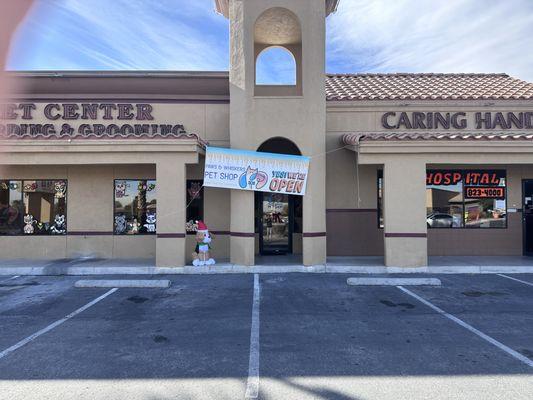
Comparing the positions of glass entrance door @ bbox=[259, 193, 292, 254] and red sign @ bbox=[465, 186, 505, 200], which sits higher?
red sign @ bbox=[465, 186, 505, 200]

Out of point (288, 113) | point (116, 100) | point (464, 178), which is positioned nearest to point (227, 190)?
point (288, 113)

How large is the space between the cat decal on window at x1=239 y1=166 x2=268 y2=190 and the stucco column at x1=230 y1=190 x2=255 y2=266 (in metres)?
0.24

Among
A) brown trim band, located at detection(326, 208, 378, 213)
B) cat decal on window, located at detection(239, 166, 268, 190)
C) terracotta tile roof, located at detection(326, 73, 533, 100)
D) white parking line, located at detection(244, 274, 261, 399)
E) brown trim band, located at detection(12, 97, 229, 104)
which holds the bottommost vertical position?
white parking line, located at detection(244, 274, 261, 399)

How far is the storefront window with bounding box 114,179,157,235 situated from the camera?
13.0 meters

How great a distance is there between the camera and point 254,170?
11.2 meters

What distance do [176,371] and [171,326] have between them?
69.7 inches

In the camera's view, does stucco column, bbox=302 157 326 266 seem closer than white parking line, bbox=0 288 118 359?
No

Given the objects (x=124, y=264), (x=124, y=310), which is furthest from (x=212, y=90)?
(x=124, y=310)

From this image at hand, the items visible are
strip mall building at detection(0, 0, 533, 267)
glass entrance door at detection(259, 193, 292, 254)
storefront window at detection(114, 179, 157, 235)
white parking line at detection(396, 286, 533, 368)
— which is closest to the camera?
white parking line at detection(396, 286, 533, 368)

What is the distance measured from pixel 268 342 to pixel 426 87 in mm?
12181

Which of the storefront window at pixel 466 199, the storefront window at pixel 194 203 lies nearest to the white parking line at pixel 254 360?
the storefront window at pixel 194 203

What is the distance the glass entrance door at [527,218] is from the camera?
13156 mm

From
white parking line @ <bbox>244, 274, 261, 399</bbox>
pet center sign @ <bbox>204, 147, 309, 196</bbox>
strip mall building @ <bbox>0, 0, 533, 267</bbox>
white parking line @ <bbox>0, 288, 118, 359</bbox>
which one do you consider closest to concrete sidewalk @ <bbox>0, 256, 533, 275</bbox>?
strip mall building @ <bbox>0, 0, 533, 267</bbox>

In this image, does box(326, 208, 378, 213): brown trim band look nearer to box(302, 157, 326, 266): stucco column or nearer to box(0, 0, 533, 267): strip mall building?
box(0, 0, 533, 267): strip mall building
